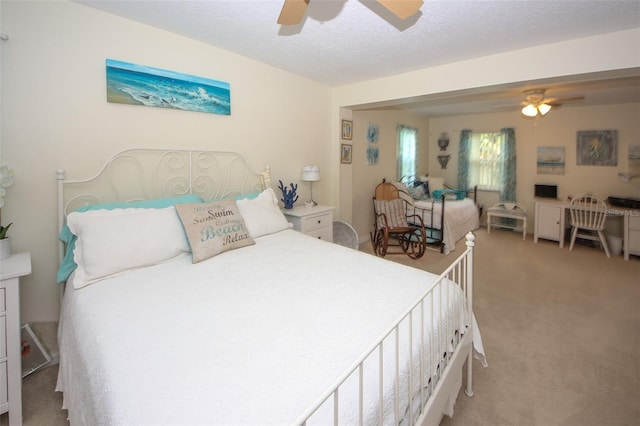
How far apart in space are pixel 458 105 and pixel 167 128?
4564mm

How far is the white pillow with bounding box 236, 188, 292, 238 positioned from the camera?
8.06ft

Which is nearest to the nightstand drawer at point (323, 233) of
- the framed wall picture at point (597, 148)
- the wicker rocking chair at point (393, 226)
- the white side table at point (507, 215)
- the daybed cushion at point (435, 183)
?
the wicker rocking chair at point (393, 226)

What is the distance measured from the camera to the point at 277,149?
334 centimetres

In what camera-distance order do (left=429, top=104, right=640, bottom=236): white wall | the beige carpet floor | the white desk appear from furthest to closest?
1. (left=429, top=104, right=640, bottom=236): white wall
2. the white desk
3. the beige carpet floor

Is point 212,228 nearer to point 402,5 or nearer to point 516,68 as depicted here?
point 402,5

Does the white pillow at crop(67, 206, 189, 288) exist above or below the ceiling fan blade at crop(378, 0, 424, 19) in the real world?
below

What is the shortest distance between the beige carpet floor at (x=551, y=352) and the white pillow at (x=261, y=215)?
1.56 metres

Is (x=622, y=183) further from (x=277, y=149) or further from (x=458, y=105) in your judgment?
(x=277, y=149)

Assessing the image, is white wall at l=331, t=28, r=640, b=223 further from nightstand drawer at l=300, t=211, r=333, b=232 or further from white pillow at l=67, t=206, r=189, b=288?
white pillow at l=67, t=206, r=189, b=288

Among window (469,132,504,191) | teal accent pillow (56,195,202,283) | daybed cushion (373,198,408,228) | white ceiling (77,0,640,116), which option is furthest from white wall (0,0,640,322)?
window (469,132,504,191)

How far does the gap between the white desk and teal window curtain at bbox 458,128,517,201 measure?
756mm

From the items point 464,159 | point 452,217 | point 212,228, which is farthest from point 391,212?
point 212,228

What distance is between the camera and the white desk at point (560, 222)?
3993 mm

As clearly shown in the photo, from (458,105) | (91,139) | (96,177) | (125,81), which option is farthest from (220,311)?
(458,105)
